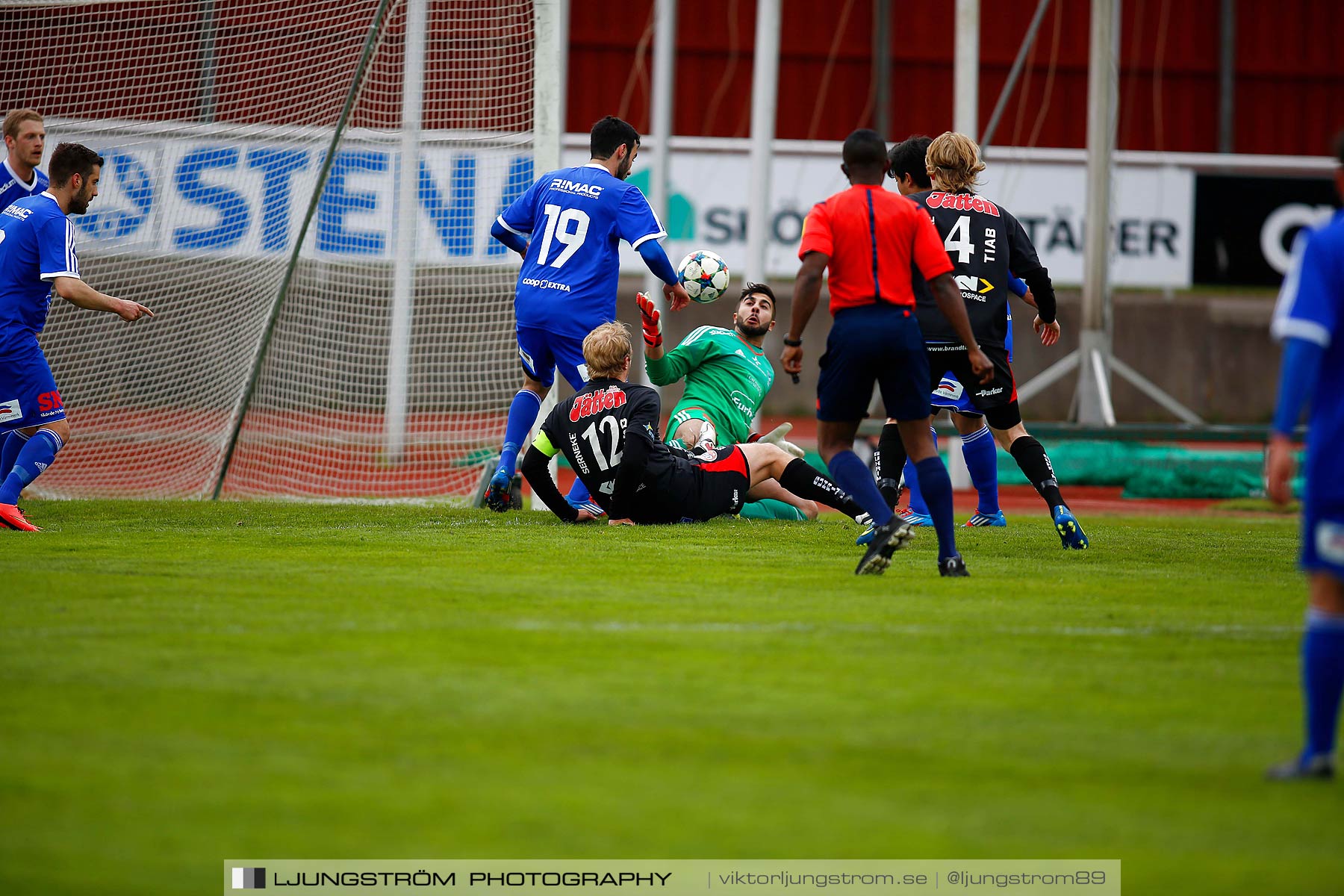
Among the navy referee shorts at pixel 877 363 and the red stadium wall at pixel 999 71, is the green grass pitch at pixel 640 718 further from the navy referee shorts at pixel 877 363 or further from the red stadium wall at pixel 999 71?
the red stadium wall at pixel 999 71

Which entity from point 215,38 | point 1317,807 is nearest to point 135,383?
point 215,38

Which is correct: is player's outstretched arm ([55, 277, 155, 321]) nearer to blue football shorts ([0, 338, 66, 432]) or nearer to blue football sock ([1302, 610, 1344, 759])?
blue football shorts ([0, 338, 66, 432])

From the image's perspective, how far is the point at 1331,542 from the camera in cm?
324

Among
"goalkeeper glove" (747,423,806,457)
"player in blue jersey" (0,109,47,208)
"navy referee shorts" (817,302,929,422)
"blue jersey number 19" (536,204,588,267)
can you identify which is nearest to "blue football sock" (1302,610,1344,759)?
"navy referee shorts" (817,302,929,422)

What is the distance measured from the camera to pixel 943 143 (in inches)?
298

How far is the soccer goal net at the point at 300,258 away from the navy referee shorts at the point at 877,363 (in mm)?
4766

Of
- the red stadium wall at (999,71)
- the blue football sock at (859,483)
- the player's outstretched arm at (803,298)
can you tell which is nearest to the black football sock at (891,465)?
the blue football sock at (859,483)

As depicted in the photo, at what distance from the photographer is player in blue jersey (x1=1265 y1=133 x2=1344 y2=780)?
322cm

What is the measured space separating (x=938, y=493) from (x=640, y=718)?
280cm

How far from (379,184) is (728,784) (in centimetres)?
874

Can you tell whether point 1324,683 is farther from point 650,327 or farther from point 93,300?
point 93,300

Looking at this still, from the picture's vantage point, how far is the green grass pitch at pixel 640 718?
2754mm

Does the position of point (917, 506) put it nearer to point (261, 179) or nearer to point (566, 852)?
point (261, 179)

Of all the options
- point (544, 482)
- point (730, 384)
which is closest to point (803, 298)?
point (544, 482)
